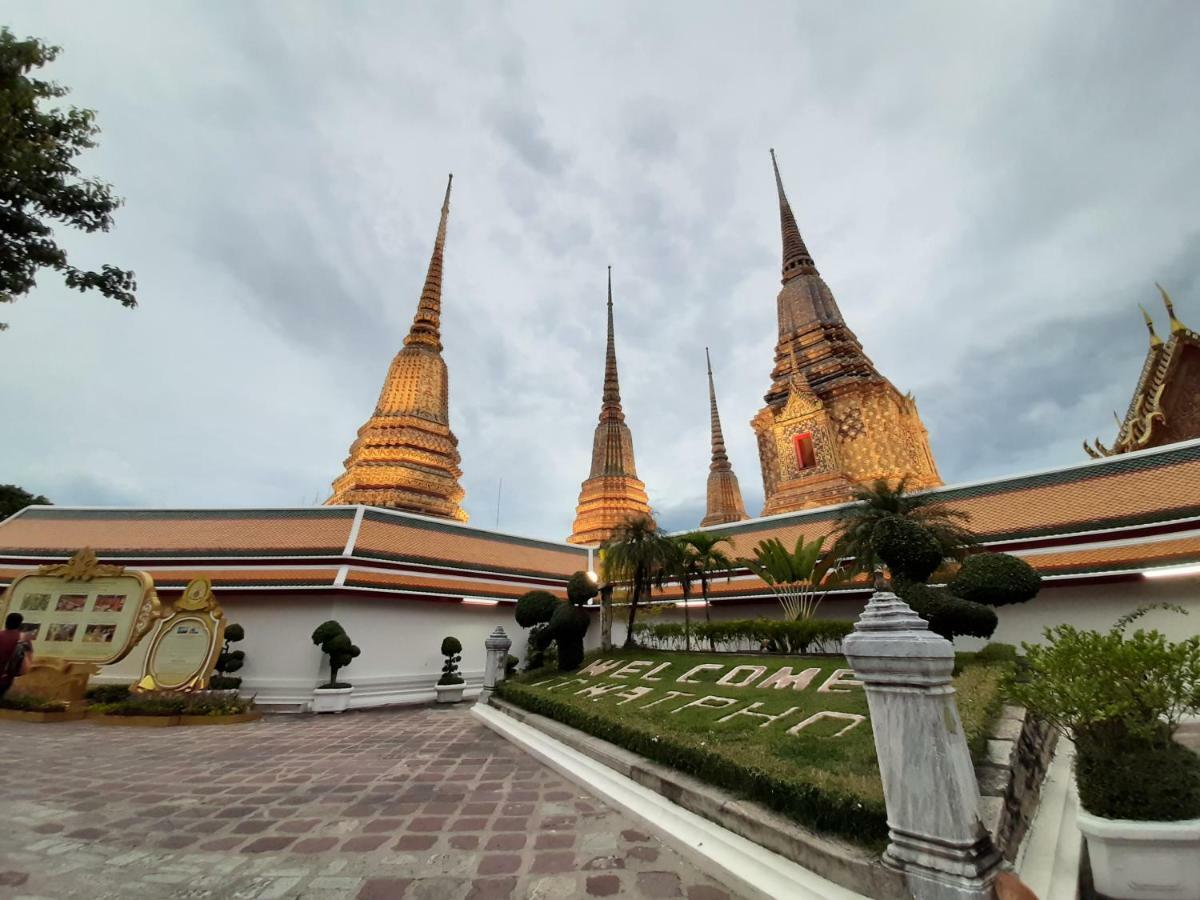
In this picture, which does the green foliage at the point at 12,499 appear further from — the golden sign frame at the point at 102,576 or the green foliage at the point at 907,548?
the green foliage at the point at 907,548

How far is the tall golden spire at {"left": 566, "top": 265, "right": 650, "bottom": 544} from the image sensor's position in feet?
82.5

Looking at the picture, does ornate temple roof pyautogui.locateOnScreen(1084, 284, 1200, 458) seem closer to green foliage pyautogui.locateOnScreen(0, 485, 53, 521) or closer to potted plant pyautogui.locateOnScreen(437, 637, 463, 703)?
potted plant pyautogui.locateOnScreen(437, 637, 463, 703)

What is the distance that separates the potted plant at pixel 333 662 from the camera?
11.3 metres

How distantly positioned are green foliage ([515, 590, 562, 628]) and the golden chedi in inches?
430

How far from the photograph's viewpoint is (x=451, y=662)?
13.3 m

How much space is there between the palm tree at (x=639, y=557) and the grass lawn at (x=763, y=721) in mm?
2366

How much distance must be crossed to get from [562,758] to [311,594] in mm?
9296

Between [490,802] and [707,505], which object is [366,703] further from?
[707,505]

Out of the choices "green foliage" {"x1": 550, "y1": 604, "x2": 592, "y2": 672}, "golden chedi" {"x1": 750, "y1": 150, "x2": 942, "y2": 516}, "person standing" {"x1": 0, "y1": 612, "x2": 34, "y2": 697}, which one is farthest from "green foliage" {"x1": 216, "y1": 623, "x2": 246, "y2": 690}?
"golden chedi" {"x1": 750, "y1": 150, "x2": 942, "y2": 516}

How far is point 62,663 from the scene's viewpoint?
10.4m

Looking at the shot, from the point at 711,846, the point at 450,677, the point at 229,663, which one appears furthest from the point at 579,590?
the point at 711,846

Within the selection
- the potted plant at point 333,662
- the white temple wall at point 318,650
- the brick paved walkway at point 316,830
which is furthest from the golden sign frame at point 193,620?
the brick paved walkway at point 316,830

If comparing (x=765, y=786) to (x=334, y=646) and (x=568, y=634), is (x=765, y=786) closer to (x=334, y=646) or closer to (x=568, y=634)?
(x=568, y=634)

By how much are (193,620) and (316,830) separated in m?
9.89
